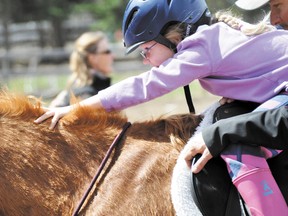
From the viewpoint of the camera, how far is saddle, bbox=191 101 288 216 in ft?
8.16

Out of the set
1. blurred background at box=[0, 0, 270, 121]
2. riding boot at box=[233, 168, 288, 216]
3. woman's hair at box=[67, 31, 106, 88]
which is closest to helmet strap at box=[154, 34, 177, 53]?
riding boot at box=[233, 168, 288, 216]

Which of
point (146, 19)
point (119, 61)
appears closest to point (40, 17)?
point (119, 61)

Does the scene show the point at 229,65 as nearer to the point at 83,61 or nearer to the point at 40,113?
the point at 40,113

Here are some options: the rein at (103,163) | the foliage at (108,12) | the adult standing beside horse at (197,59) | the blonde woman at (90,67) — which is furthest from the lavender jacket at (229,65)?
the foliage at (108,12)

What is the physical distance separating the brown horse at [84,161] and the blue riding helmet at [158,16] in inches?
16.0

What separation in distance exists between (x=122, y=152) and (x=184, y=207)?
441 millimetres

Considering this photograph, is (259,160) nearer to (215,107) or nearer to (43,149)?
(215,107)

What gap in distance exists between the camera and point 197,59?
8.46ft

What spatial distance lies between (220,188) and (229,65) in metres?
0.53

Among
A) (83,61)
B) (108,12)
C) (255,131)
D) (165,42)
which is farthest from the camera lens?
(108,12)

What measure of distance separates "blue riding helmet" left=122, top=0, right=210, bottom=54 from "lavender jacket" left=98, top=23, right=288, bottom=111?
16cm

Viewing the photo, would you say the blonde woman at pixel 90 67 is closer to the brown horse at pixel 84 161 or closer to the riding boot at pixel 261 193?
the brown horse at pixel 84 161

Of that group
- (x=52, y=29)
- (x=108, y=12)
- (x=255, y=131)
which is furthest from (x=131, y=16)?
(x=52, y=29)

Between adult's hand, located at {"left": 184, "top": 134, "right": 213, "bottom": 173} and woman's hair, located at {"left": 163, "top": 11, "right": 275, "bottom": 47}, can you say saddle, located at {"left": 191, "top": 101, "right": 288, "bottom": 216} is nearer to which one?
adult's hand, located at {"left": 184, "top": 134, "right": 213, "bottom": 173}
